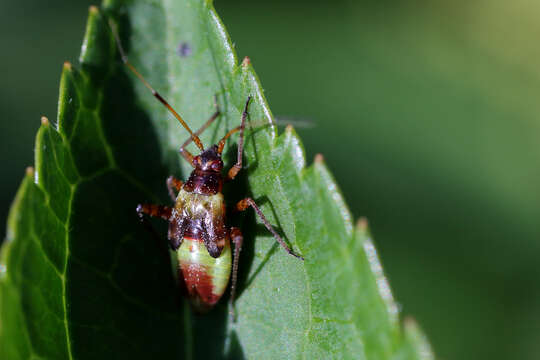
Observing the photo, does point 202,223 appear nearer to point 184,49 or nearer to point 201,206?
point 201,206

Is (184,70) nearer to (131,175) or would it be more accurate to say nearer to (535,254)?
(131,175)

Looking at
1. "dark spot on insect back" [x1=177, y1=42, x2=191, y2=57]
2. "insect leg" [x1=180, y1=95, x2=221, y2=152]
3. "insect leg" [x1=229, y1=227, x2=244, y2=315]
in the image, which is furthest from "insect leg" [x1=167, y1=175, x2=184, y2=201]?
"dark spot on insect back" [x1=177, y1=42, x2=191, y2=57]

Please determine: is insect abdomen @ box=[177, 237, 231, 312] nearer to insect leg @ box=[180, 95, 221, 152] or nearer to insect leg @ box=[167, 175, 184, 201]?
insect leg @ box=[167, 175, 184, 201]

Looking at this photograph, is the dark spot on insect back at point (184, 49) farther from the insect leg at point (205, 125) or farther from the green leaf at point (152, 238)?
the insect leg at point (205, 125)

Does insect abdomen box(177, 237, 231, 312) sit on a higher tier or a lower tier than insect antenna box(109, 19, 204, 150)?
lower

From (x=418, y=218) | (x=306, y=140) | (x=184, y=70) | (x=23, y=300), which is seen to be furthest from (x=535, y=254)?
(x=23, y=300)

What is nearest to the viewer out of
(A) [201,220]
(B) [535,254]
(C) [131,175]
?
(C) [131,175]
